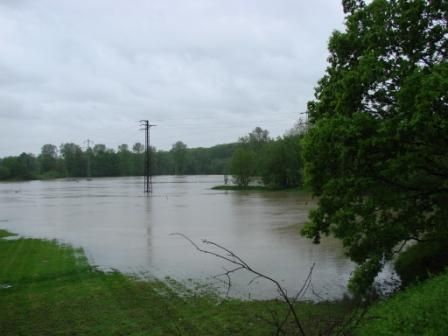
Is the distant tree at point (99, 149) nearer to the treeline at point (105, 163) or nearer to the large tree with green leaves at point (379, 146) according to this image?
the treeline at point (105, 163)

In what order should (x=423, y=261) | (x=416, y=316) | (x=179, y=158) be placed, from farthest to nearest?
(x=179, y=158) < (x=423, y=261) < (x=416, y=316)

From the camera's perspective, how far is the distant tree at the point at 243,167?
269 ft

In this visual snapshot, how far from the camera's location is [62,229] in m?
26.7

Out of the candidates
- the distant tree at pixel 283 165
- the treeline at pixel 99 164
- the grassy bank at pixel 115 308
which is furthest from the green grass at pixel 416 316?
the treeline at pixel 99 164

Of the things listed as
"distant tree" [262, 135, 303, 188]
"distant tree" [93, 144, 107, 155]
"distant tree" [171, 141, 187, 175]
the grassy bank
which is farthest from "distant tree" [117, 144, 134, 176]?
the grassy bank

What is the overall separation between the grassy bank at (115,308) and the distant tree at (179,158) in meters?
173

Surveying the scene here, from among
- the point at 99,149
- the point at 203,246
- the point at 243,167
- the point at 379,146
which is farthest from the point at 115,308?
the point at 99,149

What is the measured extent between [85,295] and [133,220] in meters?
19.3

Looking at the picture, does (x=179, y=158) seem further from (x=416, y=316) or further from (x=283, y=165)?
(x=416, y=316)

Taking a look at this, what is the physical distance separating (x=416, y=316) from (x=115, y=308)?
21.2 ft

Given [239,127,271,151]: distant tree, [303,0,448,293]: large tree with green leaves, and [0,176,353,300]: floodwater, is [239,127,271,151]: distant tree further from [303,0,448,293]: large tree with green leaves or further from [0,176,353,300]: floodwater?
[303,0,448,293]: large tree with green leaves

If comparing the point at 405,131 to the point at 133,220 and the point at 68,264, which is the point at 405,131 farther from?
the point at 133,220

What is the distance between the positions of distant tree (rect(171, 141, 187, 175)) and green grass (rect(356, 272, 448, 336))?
179268 millimetres

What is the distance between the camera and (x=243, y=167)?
269 feet
